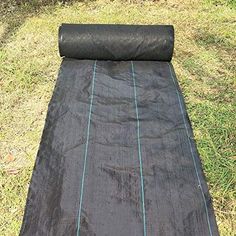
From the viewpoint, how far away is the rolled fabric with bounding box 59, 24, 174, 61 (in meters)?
5.06

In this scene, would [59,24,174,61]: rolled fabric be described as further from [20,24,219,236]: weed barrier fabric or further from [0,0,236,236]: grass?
[0,0,236,236]: grass

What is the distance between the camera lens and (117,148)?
382cm

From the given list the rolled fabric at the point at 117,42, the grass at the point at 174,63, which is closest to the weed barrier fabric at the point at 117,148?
the rolled fabric at the point at 117,42

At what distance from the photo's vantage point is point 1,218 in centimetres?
335

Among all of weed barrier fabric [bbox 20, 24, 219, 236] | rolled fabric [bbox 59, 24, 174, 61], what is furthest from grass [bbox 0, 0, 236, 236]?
rolled fabric [bbox 59, 24, 174, 61]

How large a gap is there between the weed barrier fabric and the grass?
0.26 metres

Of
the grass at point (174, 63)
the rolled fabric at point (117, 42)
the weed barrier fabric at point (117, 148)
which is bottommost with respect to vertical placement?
the grass at point (174, 63)

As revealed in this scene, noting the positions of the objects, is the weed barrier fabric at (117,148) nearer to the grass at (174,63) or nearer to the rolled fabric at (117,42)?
the rolled fabric at (117,42)

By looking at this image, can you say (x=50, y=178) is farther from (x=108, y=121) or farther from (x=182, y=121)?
(x=182, y=121)

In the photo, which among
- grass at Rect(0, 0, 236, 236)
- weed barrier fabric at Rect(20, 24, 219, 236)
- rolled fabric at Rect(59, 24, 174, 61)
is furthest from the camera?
rolled fabric at Rect(59, 24, 174, 61)

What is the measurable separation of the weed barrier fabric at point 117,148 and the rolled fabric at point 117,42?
0.05ft

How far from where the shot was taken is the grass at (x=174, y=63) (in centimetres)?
369

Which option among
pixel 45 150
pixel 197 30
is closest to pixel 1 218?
pixel 45 150

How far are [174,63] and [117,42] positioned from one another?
3.54 ft
